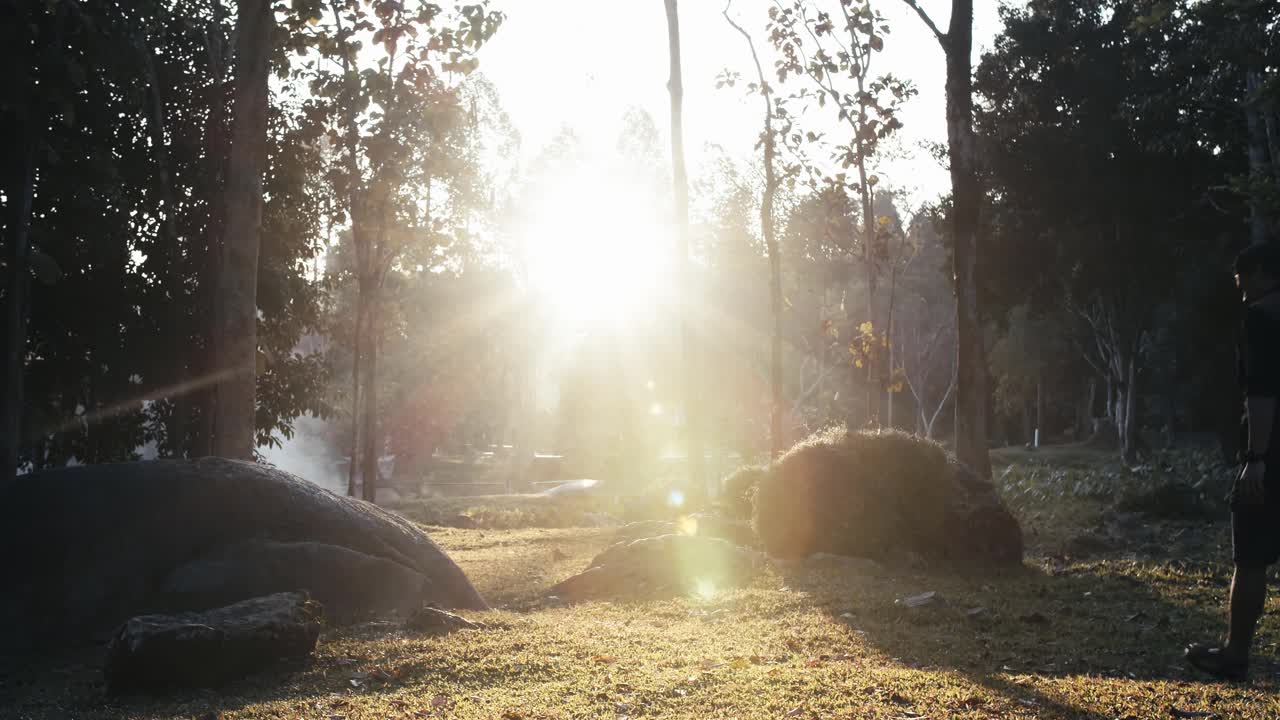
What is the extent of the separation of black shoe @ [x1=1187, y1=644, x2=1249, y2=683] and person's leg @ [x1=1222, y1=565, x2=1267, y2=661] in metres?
0.03

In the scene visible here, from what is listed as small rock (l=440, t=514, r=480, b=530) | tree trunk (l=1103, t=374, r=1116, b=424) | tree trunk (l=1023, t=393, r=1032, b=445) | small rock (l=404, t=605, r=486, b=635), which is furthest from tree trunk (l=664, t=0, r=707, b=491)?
tree trunk (l=1023, t=393, r=1032, b=445)

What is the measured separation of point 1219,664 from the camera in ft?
19.5

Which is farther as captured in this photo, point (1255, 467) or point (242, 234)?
point (242, 234)

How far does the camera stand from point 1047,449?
40531 millimetres

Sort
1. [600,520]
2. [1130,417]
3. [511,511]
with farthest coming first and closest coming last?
1. [1130,417]
2. [511,511]
3. [600,520]

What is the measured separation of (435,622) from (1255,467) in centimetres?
574

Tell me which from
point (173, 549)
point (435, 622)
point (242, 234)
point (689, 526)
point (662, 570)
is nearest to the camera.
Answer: point (435, 622)

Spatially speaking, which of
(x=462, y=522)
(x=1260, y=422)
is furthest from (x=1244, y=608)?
(x=462, y=522)

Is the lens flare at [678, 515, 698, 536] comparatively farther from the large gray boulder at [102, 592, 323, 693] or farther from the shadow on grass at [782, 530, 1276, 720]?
the large gray boulder at [102, 592, 323, 693]

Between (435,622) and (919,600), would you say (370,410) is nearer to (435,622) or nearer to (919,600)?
(435,622)

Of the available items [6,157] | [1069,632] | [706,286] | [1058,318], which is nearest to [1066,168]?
[1058,318]

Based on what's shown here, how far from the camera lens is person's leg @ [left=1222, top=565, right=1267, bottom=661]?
227 inches

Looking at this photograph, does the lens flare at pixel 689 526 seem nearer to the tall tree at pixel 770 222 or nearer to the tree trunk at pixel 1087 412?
the tall tree at pixel 770 222

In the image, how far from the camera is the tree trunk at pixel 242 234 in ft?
32.2
